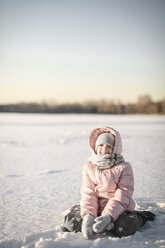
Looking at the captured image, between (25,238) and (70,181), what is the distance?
6.03 feet

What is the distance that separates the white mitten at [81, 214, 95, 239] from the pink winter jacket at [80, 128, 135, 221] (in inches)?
2.7

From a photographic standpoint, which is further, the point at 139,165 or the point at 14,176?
the point at 139,165

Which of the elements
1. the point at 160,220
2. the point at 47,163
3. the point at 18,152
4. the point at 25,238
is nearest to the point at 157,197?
the point at 160,220

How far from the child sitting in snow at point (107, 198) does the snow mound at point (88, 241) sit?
0.06 metres

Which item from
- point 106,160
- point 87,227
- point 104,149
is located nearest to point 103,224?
point 87,227

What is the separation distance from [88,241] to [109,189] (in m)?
0.45

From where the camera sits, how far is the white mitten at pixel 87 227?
1.76 metres

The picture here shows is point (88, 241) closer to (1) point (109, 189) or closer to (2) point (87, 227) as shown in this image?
(2) point (87, 227)

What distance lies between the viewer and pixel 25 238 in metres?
1.85

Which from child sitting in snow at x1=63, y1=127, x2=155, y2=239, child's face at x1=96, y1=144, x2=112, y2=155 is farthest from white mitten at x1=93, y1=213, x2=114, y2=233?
child's face at x1=96, y1=144, x2=112, y2=155

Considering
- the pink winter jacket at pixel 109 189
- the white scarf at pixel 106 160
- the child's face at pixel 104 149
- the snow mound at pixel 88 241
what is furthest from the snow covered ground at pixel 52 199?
the child's face at pixel 104 149

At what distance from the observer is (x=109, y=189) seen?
195 centimetres

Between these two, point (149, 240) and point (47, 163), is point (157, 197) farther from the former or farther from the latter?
point (47, 163)

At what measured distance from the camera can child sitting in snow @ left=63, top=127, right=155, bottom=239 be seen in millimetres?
1794
